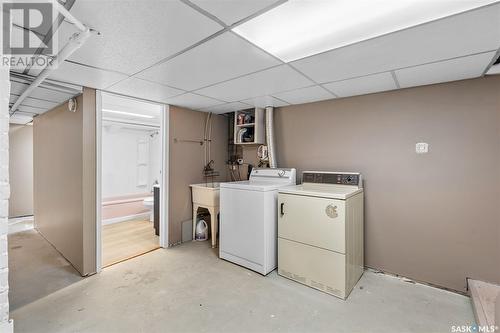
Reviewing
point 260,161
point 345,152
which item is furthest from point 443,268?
point 260,161

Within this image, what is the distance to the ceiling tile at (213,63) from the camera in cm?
162

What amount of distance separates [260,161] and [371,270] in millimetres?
2071

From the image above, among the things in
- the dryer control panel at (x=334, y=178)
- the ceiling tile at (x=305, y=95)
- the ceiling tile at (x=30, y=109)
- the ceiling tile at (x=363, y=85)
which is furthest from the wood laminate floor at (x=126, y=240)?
the ceiling tile at (x=363, y=85)

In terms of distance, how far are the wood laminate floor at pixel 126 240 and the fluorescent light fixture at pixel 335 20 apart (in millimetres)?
3074

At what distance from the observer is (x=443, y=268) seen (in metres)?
2.35

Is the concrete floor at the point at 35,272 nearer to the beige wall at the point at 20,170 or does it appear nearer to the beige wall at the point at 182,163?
the beige wall at the point at 182,163

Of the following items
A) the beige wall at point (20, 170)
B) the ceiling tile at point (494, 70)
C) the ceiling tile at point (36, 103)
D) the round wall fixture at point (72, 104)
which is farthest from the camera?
the beige wall at point (20, 170)

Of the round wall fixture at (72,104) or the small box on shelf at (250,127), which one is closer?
the round wall fixture at (72,104)

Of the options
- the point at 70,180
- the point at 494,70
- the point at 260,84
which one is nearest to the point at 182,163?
the point at 70,180

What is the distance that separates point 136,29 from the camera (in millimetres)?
1401

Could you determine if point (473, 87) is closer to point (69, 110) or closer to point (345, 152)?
point (345, 152)

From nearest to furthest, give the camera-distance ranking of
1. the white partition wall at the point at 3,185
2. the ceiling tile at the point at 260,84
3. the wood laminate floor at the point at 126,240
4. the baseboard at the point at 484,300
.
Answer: the white partition wall at the point at 3,185, the baseboard at the point at 484,300, the ceiling tile at the point at 260,84, the wood laminate floor at the point at 126,240

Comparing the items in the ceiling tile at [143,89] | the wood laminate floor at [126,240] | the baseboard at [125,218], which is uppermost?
the ceiling tile at [143,89]

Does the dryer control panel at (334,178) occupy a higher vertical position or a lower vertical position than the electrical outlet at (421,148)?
lower
